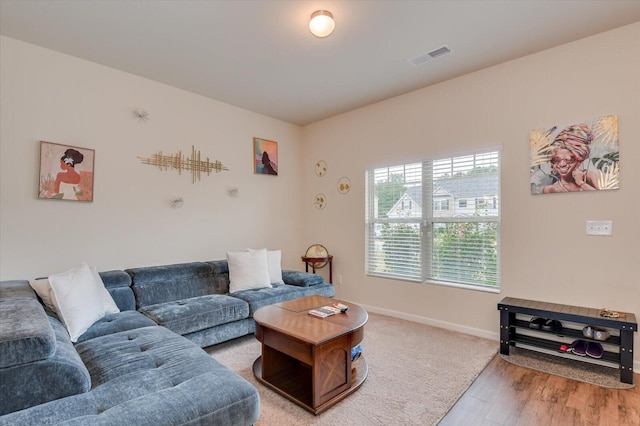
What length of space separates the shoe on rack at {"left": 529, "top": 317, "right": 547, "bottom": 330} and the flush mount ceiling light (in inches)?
120

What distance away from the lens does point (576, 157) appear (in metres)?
2.80

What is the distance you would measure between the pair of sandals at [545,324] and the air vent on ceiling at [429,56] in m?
2.61

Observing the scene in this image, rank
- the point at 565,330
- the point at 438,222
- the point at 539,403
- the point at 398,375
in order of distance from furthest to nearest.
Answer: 1. the point at 438,222
2. the point at 565,330
3. the point at 398,375
4. the point at 539,403

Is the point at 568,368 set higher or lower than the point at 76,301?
lower

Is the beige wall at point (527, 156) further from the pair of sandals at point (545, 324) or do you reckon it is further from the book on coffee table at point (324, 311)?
the book on coffee table at point (324, 311)

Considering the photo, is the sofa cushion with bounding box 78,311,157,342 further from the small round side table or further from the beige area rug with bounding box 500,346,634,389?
the beige area rug with bounding box 500,346,634,389

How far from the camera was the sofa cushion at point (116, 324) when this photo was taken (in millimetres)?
2177

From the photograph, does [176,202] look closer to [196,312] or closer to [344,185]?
[196,312]

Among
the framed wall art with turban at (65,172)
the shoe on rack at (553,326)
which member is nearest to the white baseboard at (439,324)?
the shoe on rack at (553,326)

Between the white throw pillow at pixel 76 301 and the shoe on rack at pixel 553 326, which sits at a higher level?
the white throw pillow at pixel 76 301

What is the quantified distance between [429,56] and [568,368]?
3018 millimetres

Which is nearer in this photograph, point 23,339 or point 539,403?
point 23,339

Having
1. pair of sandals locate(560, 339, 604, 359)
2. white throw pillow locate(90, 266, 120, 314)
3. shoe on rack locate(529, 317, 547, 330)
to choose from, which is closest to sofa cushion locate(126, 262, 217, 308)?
→ white throw pillow locate(90, 266, 120, 314)

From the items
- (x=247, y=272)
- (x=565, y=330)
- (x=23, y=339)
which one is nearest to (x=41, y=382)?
(x=23, y=339)
